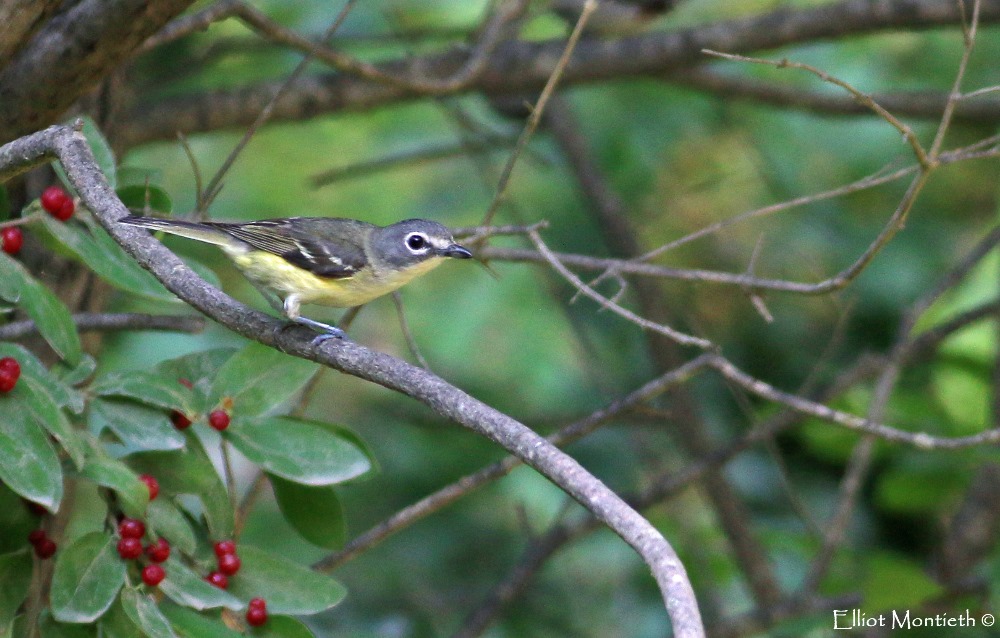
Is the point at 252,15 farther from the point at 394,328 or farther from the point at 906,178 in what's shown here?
the point at 906,178

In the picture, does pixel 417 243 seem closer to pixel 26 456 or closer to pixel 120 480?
pixel 120 480

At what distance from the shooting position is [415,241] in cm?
406

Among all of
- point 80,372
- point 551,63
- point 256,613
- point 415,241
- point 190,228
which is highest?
point 551,63

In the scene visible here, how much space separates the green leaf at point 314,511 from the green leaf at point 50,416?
0.78 meters

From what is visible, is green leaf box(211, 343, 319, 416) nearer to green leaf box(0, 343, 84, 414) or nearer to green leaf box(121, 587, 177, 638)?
green leaf box(0, 343, 84, 414)

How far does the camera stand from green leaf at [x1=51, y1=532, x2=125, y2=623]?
260 cm

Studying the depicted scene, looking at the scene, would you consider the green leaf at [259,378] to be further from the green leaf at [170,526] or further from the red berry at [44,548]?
the red berry at [44,548]

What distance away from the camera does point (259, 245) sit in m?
4.01

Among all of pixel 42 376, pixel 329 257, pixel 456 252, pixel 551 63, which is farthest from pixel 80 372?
pixel 551 63

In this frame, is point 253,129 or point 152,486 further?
point 253,129

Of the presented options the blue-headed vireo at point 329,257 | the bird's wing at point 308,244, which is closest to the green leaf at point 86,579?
the blue-headed vireo at point 329,257

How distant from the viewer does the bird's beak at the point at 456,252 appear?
3.85 meters

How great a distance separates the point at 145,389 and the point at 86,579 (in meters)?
0.51

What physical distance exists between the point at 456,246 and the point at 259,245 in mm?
749
